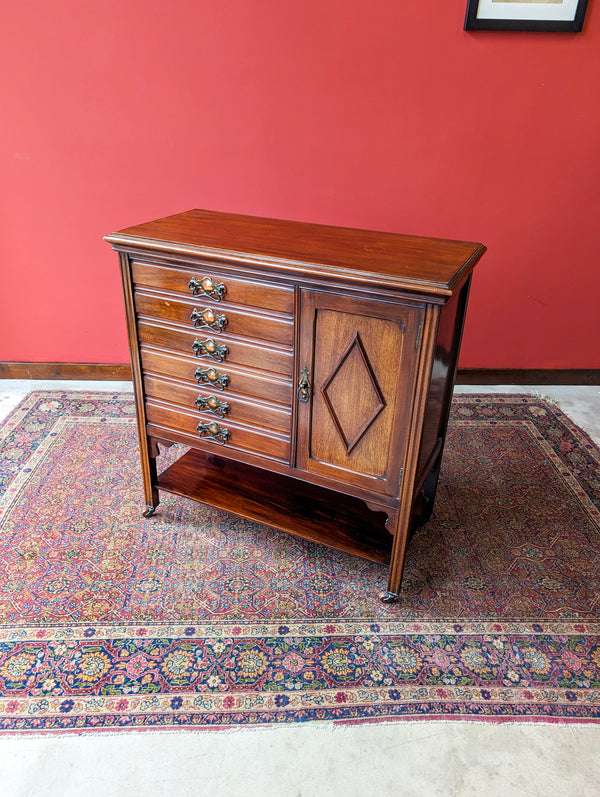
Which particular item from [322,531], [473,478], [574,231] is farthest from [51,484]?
[574,231]

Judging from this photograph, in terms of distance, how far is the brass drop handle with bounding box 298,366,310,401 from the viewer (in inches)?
68.1

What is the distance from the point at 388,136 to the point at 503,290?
984 millimetres

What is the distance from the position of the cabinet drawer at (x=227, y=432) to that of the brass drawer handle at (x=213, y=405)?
3cm

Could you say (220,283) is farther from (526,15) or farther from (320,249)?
(526,15)

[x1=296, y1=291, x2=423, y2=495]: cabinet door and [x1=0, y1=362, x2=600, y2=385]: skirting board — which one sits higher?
[x1=296, y1=291, x2=423, y2=495]: cabinet door

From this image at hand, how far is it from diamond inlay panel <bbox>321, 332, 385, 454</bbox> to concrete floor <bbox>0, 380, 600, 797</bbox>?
0.80 m

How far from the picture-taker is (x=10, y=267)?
120 inches

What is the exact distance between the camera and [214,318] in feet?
5.93

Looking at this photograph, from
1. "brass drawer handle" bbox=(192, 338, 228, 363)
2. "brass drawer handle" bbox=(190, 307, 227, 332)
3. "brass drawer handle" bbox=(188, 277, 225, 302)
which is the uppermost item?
"brass drawer handle" bbox=(188, 277, 225, 302)

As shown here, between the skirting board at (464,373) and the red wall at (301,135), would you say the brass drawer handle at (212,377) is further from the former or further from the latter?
the skirting board at (464,373)

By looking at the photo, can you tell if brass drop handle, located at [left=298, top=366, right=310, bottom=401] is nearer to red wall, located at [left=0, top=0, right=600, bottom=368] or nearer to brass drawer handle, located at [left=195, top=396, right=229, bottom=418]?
brass drawer handle, located at [left=195, top=396, right=229, bottom=418]

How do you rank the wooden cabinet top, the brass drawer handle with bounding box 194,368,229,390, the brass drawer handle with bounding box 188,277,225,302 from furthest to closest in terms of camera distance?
the brass drawer handle with bounding box 194,368,229,390, the brass drawer handle with bounding box 188,277,225,302, the wooden cabinet top

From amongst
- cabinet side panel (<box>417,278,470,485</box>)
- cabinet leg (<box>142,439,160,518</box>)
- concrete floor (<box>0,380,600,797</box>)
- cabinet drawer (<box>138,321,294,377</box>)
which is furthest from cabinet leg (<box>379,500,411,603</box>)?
cabinet leg (<box>142,439,160,518</box>)

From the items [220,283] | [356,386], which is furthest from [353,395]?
[220,283]
